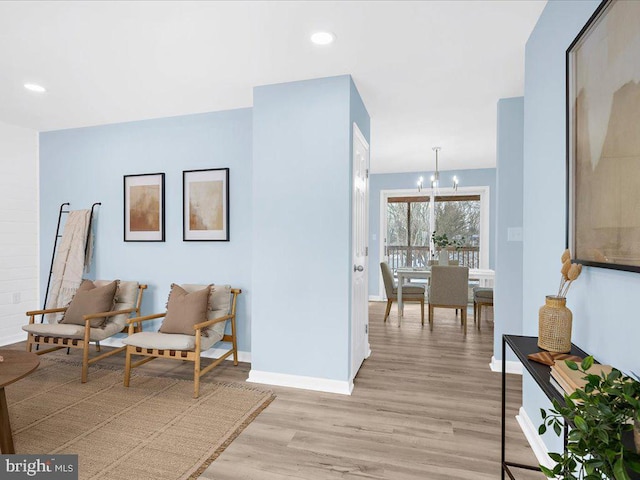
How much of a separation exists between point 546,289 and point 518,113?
2.12 meters

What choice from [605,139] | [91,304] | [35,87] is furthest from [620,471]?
[35,87]

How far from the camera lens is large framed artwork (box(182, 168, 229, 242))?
358cm

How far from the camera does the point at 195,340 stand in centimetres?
280

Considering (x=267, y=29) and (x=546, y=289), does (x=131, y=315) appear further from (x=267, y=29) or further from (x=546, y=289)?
(x=546, y=289)

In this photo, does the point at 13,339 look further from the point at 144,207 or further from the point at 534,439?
the point at 534,439

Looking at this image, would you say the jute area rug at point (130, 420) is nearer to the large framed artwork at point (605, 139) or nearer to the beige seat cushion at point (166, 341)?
the beige seat cushion at point (166, 341)

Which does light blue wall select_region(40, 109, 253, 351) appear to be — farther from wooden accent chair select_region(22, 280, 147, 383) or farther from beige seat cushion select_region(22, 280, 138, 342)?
wooden accent chair select_region(22, 280, 147, 383)

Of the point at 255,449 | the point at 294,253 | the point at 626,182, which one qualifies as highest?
the point at 626,182

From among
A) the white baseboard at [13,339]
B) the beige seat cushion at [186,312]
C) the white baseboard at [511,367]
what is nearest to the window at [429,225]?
the white baseboard at [511,367]

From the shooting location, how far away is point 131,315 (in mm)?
3764

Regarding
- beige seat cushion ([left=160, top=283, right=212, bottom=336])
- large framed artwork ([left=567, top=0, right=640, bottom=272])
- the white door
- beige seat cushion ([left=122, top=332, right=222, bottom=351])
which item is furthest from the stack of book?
beige seat cushion ([left=160, top=283, right=212, bottom=336])

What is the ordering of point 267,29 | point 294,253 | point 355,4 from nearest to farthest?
1. point 355,4
2. point 267,29
3. point 294,253

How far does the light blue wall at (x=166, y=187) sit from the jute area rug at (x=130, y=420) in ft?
2.85

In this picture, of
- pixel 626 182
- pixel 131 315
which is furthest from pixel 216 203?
pixel 626 182
